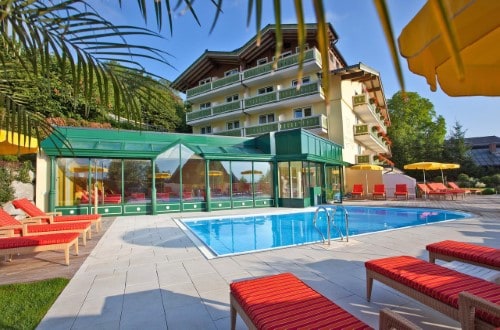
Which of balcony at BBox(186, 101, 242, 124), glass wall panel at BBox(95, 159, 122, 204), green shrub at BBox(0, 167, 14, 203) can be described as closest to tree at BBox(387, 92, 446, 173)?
balcony at BBox(186, 101, 242, 124)

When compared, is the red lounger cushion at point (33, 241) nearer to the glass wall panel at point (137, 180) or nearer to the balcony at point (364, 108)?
the glass wall panel at point (137, 180)

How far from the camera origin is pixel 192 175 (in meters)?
14.2

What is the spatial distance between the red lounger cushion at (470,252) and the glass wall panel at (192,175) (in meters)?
11.0

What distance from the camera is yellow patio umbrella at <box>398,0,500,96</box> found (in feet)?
5.12

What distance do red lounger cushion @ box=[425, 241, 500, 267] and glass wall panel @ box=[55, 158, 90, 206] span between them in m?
12.2

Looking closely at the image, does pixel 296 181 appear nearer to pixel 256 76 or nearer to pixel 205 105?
pixel 256 76

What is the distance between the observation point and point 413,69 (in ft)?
6.58

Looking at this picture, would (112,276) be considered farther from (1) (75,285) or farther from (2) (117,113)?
(2) (117,113)

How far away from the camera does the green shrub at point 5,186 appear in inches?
475

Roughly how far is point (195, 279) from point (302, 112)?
19489mm

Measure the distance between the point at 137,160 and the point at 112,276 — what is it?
360 inches

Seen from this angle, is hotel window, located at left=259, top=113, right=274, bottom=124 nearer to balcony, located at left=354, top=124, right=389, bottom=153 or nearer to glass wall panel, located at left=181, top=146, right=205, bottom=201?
balcony, located at left=354, top=124, right=389, bottom=153

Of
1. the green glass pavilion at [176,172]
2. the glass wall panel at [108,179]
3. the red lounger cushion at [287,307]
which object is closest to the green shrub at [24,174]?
the green glass pavilion at [176,172]

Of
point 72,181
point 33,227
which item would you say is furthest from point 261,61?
point 33,227
